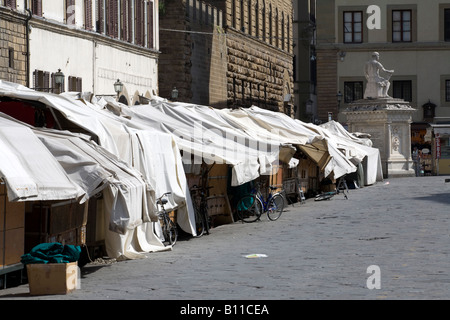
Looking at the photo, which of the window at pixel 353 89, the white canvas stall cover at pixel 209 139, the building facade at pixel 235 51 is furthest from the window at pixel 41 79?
the window at pixel 353 89

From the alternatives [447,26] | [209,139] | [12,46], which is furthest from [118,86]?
[447,26]

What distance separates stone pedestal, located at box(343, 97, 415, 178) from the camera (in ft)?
159

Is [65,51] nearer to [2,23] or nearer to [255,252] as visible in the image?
[2,23]

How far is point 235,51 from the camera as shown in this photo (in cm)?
5497

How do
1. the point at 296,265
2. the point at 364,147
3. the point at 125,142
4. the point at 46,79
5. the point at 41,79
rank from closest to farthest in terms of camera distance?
the point at 296,265
the point at 125,142
the point at 41,79
the point at 46,79
the point at 364,147

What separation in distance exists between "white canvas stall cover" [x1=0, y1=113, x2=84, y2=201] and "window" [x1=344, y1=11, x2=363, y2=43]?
55.3 m

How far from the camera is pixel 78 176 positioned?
14188 mm

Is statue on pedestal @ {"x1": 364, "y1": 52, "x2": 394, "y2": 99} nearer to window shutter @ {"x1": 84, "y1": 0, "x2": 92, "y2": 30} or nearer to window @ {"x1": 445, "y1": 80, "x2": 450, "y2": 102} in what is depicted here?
window shutter @ {"x1": 84, "y1": 0, "x2": 92, "y2": 30}

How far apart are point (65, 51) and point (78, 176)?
19.0m

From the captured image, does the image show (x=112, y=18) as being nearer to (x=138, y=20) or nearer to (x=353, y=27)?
(x=138, y=20)

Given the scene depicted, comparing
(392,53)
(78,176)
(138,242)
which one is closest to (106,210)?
(78,176)

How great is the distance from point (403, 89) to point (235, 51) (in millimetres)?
16048

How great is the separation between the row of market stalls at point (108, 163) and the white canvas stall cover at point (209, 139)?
0.03 meters

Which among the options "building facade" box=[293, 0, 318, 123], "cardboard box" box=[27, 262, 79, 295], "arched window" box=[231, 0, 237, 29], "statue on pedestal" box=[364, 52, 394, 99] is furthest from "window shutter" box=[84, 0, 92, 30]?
"building facade" box=[293, 0, 318, 123]
